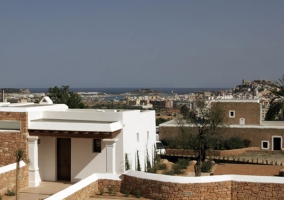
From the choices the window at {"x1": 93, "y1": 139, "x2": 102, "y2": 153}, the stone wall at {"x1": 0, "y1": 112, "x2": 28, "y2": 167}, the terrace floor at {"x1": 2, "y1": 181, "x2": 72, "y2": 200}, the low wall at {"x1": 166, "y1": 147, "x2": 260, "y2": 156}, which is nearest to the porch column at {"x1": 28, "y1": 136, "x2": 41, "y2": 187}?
the stone wall at {"x1": 0, "y1": 112, "x2": 28, "y2": 167}

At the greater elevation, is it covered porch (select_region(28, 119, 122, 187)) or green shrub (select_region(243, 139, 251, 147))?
covered porch (select_region(28, 119, 122, 187))

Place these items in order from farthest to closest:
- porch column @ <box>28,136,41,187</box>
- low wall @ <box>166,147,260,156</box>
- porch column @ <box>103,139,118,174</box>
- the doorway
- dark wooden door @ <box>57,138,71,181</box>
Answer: the doorway → low wall @ <box>166,147,260,156</box> → dark wooden door @ <box>57,138,71,181</box> → porch column @ <box>28,136,41,187</box> → porch column @ <box>103,139,118,174</box>

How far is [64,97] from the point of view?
119ft

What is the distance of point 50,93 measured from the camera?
3778 cm

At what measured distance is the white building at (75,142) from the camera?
16625 millimetres

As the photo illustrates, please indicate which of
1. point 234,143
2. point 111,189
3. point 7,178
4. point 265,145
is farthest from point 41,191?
point 265,145

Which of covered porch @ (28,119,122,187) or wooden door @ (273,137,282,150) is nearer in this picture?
covered porch @ (28,119,122,187)

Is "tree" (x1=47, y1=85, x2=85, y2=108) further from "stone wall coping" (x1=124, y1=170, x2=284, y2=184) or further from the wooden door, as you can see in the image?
"stone wall coping" (x1=124, y1=170, x2=284, y2=184)

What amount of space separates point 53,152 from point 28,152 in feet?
4.52

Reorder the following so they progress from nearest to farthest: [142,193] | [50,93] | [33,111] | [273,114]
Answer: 1. [142,193]
2. [33,111]
3. [273,114]
4. [50,93]

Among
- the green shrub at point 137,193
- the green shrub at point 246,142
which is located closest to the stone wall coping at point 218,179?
the green shrub at point 137,193

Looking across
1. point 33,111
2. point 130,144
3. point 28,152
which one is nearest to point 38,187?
point 28,152

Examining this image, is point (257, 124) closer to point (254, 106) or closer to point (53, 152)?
point (254, 106)

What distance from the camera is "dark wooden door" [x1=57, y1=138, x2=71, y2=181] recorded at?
18000 mm
